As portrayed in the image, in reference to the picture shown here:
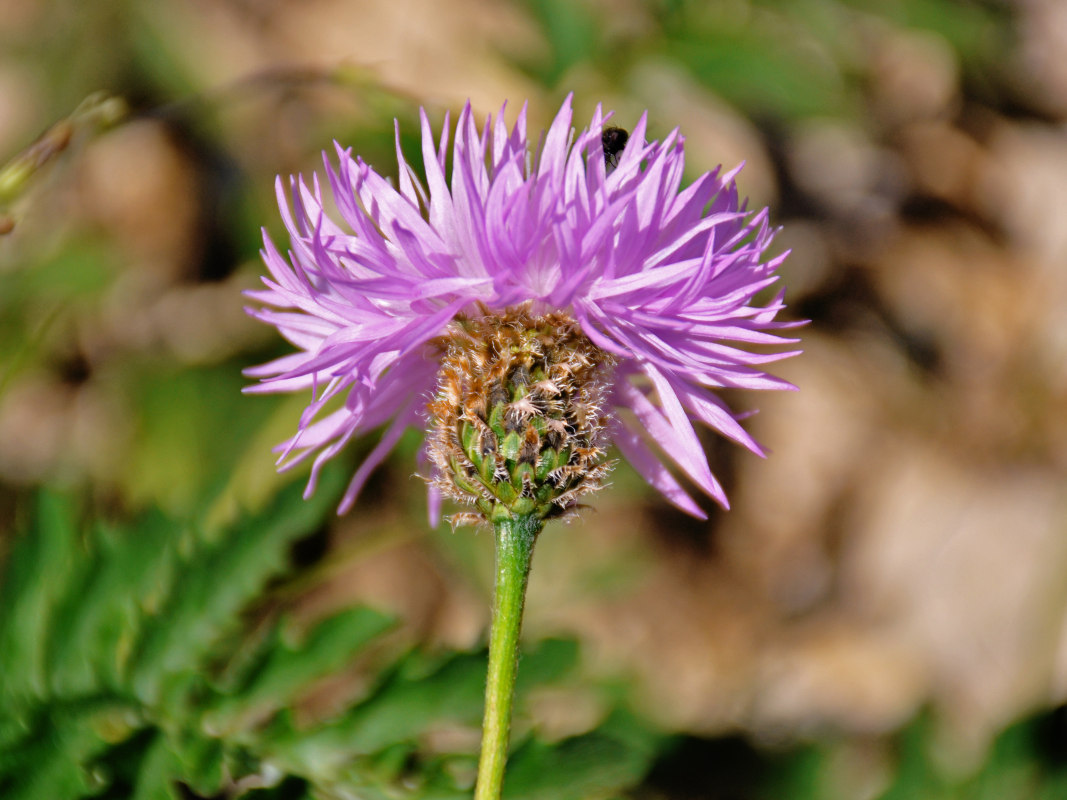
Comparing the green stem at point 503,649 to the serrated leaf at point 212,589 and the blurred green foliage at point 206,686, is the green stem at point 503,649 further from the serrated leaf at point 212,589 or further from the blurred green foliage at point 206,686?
the serrated leaf at point 212,589

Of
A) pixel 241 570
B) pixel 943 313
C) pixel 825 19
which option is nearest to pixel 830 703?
pixel 943 313

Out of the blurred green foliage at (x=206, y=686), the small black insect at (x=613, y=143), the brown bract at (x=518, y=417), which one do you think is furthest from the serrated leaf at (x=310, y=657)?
the small black insect at (x=613, y=143)

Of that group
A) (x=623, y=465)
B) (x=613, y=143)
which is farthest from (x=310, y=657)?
(x=623, y=465)

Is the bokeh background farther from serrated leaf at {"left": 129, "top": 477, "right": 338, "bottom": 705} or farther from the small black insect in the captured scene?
the small black insect

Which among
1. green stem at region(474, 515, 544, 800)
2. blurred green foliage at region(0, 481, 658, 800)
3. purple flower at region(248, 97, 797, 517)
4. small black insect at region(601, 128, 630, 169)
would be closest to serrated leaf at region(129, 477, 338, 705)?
blurred green foliage at region(0, 481, 658, 800)

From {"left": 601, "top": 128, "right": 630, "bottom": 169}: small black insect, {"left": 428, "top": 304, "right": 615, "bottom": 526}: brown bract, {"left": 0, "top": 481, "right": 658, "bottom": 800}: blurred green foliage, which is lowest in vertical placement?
{"left": 0, "top": 481, "right": 658, "bottom": 800}: blurred green foliage

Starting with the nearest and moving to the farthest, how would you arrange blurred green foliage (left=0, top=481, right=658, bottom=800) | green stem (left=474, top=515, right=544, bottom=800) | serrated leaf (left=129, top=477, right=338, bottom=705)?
green stem (left=474, top=515, right=544, bottom=800) < blurred green foliage (left=0, top=481, right=658, bottom=800) < serrated leaf (left=129, top=477, right=338, bottom=705)

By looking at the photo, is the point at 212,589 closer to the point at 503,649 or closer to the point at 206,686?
the point at 206,686
